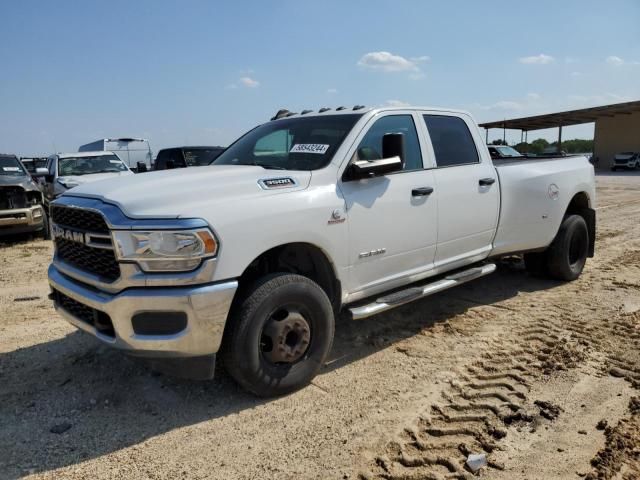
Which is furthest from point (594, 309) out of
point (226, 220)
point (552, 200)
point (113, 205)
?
point (113, 205)

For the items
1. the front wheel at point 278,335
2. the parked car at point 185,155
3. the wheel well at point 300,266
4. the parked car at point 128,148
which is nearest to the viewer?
the front wheel at point 278,335

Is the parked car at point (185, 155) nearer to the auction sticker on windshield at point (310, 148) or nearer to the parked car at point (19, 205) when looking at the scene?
the parked car at point (19, 205)

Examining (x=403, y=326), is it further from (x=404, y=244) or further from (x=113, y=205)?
(x=113, y=205)

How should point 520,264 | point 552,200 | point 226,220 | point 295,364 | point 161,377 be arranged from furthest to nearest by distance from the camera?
point 520,264
point 552,200
point 161,377
point 295,364
point 226,220

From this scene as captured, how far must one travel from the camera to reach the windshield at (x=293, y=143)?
378 cm

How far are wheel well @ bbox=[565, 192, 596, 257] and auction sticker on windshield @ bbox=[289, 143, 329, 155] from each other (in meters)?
3.77

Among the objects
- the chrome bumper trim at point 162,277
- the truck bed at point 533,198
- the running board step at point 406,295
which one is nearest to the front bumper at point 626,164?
the truck bed at point 533,198

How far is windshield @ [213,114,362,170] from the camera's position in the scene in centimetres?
378

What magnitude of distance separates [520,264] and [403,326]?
3.05 metres

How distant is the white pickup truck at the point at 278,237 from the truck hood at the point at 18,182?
22.2ft

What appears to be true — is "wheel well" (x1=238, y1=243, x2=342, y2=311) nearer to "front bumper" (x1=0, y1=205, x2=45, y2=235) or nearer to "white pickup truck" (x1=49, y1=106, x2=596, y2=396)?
"white pickup truck" (x1=49, y1=106, x2=596, y2=396)

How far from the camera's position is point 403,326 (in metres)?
4.62

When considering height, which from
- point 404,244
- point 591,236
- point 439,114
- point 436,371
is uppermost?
point 439,114

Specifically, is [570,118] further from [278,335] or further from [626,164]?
[278,335]
